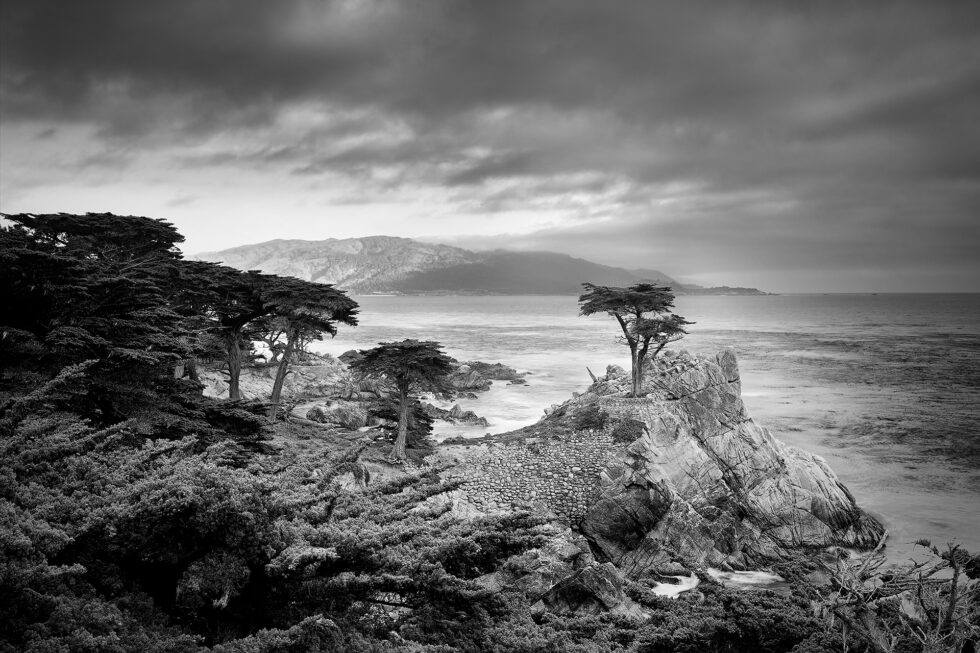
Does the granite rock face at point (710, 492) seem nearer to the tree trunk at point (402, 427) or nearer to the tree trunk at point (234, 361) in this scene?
the tree trunk at point (402, 427)

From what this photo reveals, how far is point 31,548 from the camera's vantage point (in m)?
3.32

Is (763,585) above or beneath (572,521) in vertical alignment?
beneath

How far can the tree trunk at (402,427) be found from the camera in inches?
645

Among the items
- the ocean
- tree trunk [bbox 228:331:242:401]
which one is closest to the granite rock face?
the ocean

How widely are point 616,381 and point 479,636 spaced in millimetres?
22074

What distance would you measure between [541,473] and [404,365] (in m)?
5.25

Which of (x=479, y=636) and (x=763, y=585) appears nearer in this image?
(x=479, y=636)

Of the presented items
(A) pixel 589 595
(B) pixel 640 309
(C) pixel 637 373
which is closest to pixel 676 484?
(A) pixel 589 595

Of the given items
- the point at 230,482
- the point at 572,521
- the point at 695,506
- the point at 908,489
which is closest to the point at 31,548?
the point at 230,482

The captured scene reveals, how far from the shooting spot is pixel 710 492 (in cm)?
1409

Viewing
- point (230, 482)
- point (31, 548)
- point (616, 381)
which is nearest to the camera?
point (31, 548)

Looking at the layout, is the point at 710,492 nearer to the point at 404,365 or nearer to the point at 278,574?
the point at 404,365

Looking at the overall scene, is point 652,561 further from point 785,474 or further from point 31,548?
point 31,548

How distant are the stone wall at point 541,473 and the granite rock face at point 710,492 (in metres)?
0.54
